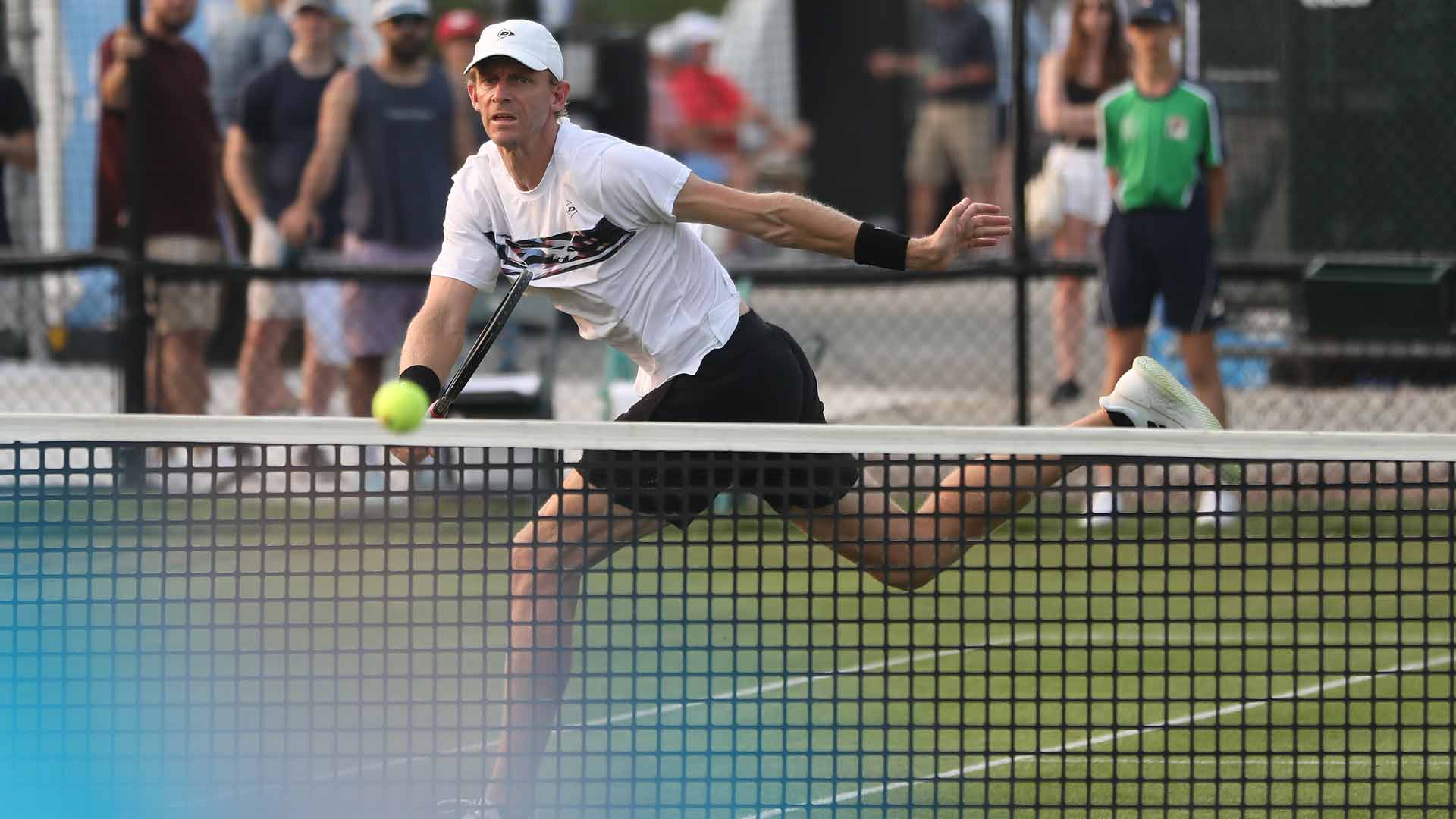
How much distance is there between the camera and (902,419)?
1054cm

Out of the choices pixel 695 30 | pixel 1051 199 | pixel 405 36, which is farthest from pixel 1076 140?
pixel 695 30

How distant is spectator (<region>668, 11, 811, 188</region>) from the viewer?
17031mm

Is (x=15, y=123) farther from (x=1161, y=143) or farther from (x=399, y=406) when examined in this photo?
(x=399, y=406)

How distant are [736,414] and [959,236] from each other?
2.49 ft

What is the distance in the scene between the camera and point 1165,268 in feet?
29.9

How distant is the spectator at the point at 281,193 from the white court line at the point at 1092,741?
492 centimetres

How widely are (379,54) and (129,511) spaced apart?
8.40ft

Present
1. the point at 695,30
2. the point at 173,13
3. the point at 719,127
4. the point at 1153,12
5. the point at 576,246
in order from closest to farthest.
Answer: the point at 576,246
the point at 1153,12
the point at 173,13
the point at 719,127
the point at 695,30

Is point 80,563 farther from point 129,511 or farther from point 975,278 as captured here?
point 975,278

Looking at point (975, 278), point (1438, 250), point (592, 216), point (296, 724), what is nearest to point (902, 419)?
point (975, 278)

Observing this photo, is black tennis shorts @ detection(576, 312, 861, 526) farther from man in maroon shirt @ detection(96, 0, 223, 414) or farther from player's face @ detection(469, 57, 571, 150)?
man in maroon shirt @ detection(96, 0, 223, 414)

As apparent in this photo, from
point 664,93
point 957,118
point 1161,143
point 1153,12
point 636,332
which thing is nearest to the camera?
point 636,332

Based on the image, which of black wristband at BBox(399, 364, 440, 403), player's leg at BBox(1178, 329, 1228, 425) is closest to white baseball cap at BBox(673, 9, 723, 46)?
player's leg at BBox(1178, 329, 1228, 425)

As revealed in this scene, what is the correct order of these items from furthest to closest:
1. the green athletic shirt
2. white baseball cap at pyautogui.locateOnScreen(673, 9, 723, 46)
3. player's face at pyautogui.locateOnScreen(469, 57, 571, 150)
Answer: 1. white baseball cap at pyautogui.locateOnScreen(673, 9, 723, 46)
2. the green athletic shirt
3. player's face at pyautogui.locateOnScreen(469, 57, 571, 150)
